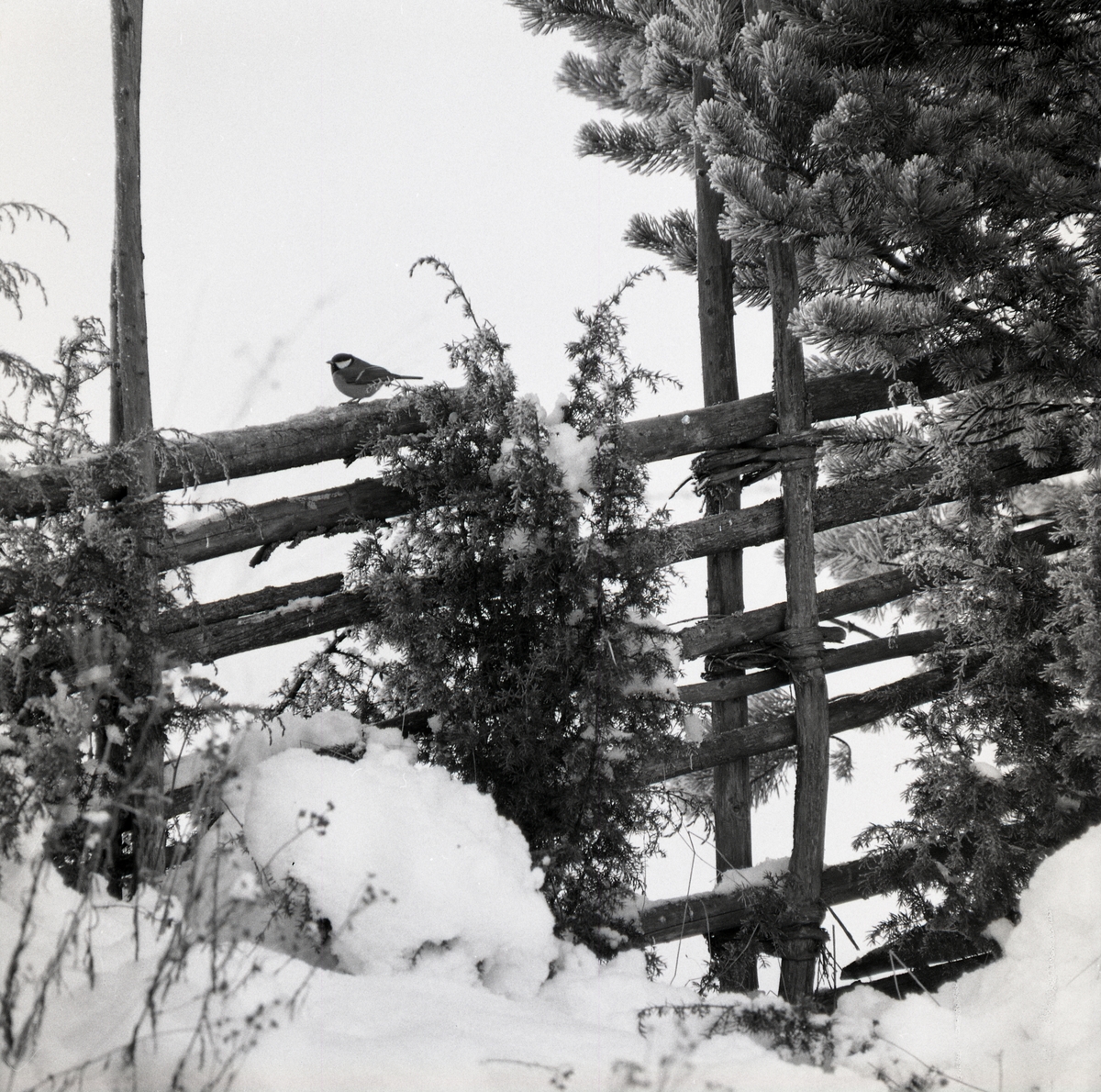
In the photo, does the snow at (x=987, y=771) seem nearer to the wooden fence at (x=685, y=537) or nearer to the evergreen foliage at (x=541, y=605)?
the wooden fence at (x=685, y=537)

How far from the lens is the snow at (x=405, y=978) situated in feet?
7.14

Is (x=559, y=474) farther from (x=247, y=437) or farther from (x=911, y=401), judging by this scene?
(x=911, y=401)

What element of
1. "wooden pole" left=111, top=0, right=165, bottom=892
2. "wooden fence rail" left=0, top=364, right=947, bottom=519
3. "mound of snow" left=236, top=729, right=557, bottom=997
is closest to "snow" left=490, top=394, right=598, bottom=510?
"wooden fence rail" left=0, top=364, right=947, bottom=519

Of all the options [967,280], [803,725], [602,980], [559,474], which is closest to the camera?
[602,980]

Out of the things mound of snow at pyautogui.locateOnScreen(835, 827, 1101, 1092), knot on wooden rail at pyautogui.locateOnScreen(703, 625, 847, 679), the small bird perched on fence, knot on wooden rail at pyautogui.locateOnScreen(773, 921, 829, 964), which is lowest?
knot on wooden rail at pyautogui.locateOnScreen(773, 921, 829, 964)

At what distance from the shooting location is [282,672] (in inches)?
149

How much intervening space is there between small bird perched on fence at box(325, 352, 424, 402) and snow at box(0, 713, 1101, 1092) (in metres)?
1.09

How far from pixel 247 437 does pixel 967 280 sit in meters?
2.55

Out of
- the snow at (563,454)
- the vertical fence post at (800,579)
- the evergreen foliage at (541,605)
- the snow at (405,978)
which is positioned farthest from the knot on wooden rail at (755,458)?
the snow at (405,978)

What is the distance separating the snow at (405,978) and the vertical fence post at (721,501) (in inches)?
32.5

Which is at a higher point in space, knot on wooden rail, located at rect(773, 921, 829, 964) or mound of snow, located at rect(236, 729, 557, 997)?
mound of snow, located at rect(236, 729, 557, 997)

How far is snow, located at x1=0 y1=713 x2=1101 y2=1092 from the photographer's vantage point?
2.18 m

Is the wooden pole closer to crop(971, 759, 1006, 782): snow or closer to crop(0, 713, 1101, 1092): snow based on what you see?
crop(0, 713, 1101, 1092): snow

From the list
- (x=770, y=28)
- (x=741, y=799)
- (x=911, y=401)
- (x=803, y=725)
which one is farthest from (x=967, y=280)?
(x=741, y=799)
